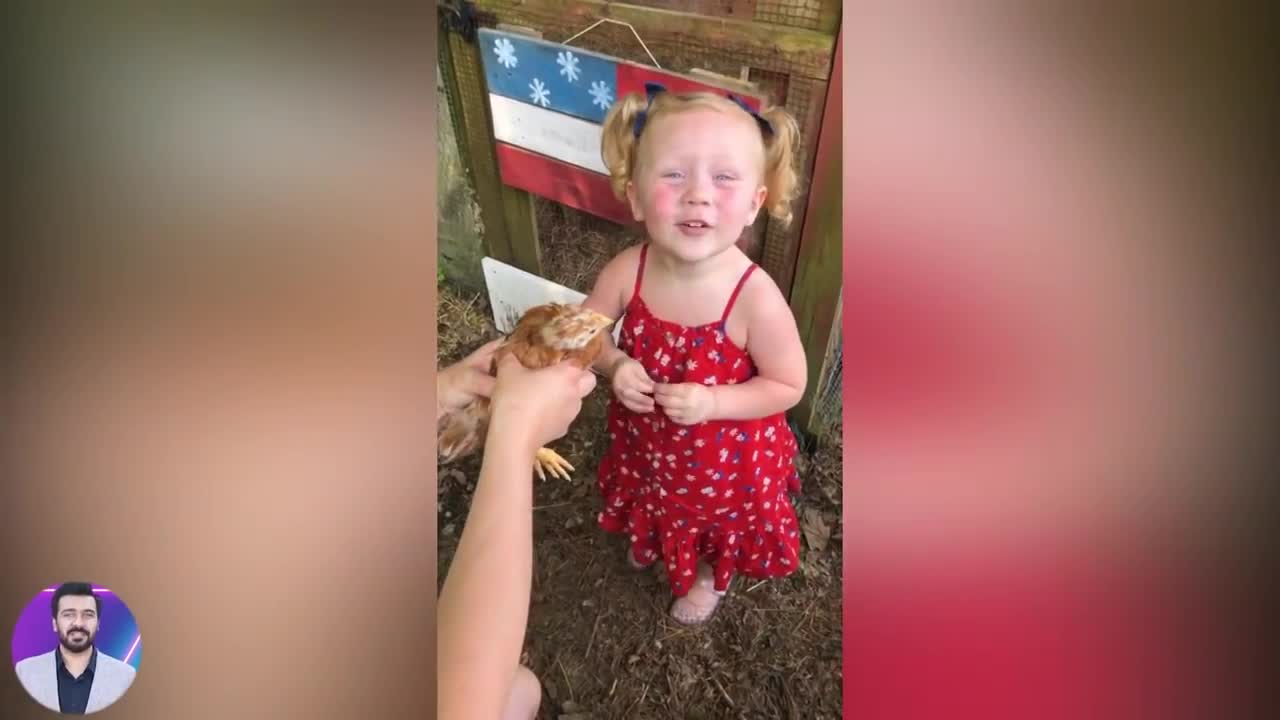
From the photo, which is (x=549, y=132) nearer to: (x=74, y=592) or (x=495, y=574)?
(x=495, y=574)

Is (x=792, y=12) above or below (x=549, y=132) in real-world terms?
above

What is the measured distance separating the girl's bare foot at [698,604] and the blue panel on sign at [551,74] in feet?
1.94

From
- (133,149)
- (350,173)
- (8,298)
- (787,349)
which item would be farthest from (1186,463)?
(8,298)

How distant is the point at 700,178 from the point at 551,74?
0.72 feet

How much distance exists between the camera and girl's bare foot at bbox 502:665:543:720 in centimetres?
91

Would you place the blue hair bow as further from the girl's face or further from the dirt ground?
the dirt ground

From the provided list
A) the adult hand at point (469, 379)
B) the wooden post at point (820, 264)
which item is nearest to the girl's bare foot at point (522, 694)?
the adult hand at point (469, 379)

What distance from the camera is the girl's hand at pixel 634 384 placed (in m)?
0.89

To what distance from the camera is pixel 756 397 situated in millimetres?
886

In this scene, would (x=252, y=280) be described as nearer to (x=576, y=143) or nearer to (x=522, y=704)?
(x=576, y=143)

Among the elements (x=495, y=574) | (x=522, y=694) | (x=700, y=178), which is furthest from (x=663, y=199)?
(x=522, y=694)

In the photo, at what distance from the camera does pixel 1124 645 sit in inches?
41.2

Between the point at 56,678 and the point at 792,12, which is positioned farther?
the point at 56,678

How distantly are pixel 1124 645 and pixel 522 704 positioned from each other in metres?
0.84
